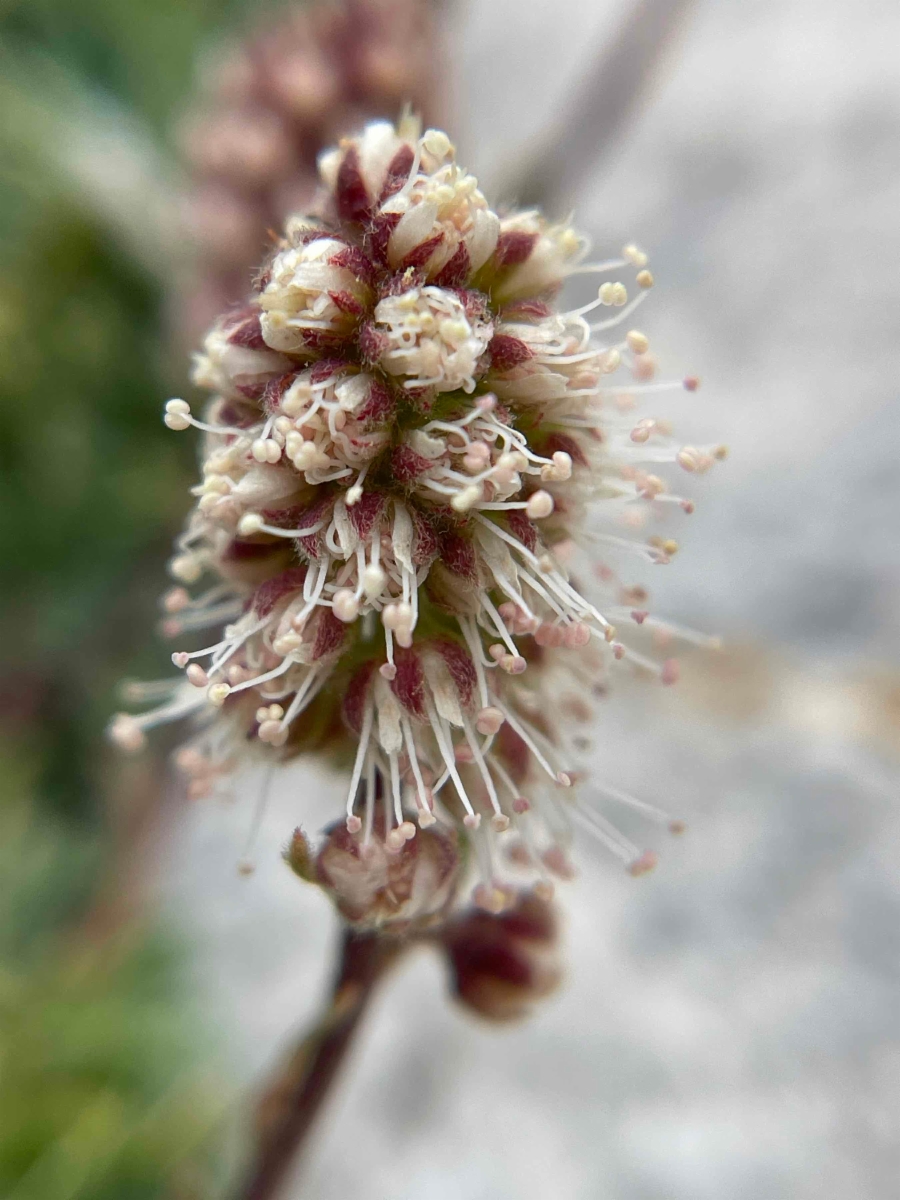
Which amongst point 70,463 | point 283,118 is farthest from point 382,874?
point 70,463

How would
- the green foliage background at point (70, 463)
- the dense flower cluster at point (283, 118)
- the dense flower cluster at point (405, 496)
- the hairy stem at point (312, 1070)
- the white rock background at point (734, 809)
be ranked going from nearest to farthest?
the dense flower cluster at point (405, 496)
the hairy stem at point (312, 1070)
the white rock background at point (734, 809)
the dense flower cluster at point (283, 118)
the green foliage background at point (70, 463)

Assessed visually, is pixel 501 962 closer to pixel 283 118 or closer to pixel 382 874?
pixel 382 874

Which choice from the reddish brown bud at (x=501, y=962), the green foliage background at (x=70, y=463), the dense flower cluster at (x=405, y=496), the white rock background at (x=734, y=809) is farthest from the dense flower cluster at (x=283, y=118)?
the reddish brown bud at (x=501, y=962)

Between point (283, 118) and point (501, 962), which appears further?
point (283, 118)

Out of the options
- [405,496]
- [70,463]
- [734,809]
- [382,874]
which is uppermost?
[405,496]

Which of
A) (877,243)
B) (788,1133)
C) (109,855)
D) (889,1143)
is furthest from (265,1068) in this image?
(877,243)

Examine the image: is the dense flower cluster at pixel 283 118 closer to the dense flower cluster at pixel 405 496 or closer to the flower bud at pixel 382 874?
the dense flower cluster at pixel 405 496

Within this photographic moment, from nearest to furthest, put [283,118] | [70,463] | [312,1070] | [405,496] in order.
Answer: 1. [405,496]
2. [312,1070]
3. [283,118]
4. [70,463]
